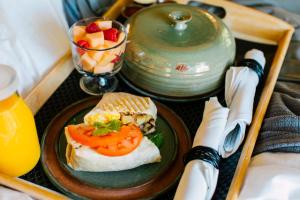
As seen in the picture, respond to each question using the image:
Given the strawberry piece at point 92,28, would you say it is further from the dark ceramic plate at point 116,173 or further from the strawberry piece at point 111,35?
the dark ceramic plate at point 116,173

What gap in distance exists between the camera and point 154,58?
85cm

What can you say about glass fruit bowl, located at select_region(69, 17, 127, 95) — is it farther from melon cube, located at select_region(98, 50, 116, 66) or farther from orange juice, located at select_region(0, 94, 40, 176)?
orange juice, located at select_region(0, 94, 40, 176)

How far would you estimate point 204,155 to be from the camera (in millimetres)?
673

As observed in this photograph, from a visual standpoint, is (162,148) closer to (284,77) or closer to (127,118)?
(127,118)

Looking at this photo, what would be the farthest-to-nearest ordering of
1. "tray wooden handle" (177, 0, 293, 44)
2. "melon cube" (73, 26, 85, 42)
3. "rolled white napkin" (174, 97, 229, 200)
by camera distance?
"tray wooden handle" (177, 0, 293, 44) → "melon cube" (73, 26, 85, 42) → "rolled white napkin" (174, 97, 229, 200)

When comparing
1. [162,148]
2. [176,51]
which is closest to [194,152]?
[162,148]

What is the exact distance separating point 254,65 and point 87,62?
370 mm

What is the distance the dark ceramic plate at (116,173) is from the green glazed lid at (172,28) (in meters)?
0.18

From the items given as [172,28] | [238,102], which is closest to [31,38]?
[172,28]

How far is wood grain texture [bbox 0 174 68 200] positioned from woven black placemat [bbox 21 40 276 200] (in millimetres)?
30

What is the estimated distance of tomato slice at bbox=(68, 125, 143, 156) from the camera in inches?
27.0

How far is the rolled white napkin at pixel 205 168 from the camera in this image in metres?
0.62

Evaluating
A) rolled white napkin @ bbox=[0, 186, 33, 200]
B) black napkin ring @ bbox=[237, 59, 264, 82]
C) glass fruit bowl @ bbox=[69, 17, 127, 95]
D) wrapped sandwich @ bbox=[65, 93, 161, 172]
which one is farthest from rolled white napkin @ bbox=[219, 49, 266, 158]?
rolled white napkin @ bbox=[0, 186, 33, 200]

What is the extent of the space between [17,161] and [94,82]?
0.30m
